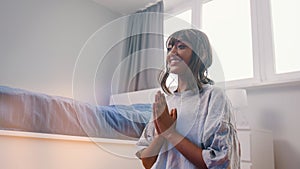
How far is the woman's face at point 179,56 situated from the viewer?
58 cm

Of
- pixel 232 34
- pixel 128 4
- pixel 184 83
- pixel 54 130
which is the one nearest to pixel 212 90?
pixel 184 83

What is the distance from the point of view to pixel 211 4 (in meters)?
2.47

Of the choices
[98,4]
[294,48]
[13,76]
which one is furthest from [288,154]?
[98,4]

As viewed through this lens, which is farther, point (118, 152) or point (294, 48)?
point (294, 48)

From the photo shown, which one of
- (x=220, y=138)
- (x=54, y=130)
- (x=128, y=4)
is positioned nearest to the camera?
(x=220, y=138)

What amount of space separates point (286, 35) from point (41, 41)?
207 cm

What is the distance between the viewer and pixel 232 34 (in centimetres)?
223

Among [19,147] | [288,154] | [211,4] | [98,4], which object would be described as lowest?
[288,154]

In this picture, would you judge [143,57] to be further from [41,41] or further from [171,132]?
[41,41]

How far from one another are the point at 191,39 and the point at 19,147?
830 millimetres

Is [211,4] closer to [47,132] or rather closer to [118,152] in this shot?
[47,132]

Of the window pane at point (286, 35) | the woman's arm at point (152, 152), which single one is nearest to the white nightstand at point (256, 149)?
the window pane at point (286, 35)

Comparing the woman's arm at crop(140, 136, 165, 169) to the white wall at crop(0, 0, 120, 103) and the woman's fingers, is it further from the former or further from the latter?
the white wall at crop(0, 0, 120, 103)

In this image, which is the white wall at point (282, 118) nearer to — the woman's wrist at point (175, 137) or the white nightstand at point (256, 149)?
the white nightstand at point (256, 149)
